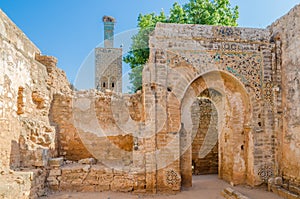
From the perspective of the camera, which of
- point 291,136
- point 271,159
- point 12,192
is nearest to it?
point 12,192

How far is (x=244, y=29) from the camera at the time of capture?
744cm

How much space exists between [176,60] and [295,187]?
4501mm

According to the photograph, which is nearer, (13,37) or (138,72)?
(13,37)

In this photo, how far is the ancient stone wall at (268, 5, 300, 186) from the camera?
6574mm

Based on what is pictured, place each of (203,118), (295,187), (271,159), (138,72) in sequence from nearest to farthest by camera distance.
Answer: (295,187)
(271,159)
(203,118)
(138,72)

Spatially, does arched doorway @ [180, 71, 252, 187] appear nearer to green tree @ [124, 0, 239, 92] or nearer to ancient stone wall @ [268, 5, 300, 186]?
ancient stone wall @ [268, 5, 300, 186]

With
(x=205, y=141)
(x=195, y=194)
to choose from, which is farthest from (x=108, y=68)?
(x=195, y=194)

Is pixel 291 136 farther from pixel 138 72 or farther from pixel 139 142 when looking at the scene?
pixel 138 72

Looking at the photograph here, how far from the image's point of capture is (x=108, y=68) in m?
23.5

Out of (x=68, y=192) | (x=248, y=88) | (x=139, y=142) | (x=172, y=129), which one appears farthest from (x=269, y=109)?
(x=68, y=192)

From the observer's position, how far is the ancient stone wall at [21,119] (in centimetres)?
539

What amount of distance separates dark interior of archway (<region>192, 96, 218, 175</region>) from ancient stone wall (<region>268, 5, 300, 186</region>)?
10.6 feet

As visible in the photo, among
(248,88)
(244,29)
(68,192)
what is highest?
(244,29)

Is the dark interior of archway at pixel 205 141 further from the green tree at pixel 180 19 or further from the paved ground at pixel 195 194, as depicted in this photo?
the green tree at pixel 180 19
